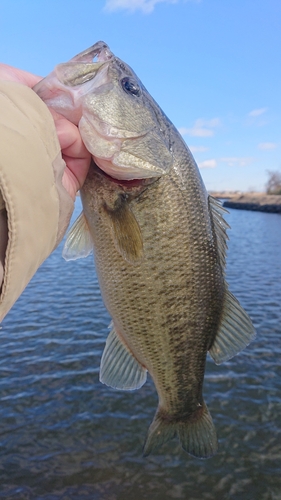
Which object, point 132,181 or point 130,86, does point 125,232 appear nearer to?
point 132,181

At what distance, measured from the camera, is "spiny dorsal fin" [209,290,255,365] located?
3.27m

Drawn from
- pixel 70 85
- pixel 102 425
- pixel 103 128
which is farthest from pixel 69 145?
pixel 102 425

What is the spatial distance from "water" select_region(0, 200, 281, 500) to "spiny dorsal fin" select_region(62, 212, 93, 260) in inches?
51.1

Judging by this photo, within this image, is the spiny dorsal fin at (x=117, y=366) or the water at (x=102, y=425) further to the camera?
the water at (x=102, y=425)

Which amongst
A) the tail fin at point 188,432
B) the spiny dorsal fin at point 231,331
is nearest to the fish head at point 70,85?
the spiny dorsal fin at point 231,331

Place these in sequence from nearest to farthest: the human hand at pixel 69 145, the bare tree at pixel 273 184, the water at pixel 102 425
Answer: the human hand at pixel 69 145 → the water at pixel 102 425 → the bare tree at pixel 273 184

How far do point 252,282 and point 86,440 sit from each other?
12011 mm

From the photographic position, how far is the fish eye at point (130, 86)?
2.93 meters

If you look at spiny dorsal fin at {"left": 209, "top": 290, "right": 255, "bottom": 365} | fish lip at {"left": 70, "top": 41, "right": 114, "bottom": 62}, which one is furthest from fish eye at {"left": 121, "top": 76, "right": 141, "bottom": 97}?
spiny dorsal fin at {"left": 209, "top": 290, "right": 255, "bottom": 365}

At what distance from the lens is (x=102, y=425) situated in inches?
263

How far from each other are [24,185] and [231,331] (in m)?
2.25

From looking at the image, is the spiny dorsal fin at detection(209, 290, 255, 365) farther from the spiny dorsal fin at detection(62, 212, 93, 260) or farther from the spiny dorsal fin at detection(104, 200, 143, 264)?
the spiny dorsal fin at detection(62, 212, 93, 260)

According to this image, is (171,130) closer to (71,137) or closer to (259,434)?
(71,137)

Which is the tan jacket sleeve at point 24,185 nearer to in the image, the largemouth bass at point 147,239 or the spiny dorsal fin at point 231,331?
the largemouth bass at point 147,239
